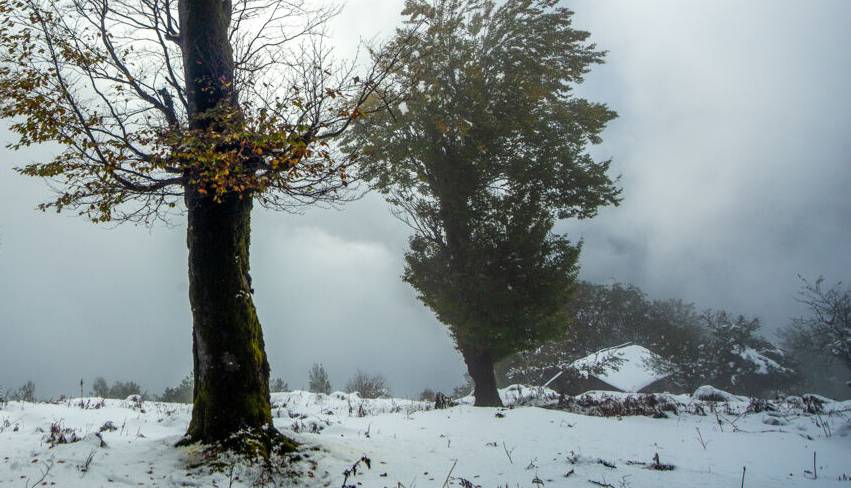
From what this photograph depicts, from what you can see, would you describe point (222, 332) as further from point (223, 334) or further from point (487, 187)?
point (487, 187)

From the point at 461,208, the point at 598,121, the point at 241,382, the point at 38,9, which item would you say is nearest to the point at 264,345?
the point at 241,382

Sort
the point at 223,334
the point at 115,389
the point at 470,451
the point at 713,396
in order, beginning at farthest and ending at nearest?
the point at 115,389, the point at 713,396, the point at 470,451, the point at 223,334

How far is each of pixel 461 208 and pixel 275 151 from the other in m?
9.15

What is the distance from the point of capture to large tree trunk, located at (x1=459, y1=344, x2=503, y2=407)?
13.1 metres

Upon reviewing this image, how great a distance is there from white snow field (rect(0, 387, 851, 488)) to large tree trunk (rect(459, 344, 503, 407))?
3.77 meters

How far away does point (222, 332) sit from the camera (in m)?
5.23

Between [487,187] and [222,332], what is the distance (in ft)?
33.7

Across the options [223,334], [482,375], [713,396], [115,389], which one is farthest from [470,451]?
[115,389]

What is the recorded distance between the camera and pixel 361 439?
6.24 meters

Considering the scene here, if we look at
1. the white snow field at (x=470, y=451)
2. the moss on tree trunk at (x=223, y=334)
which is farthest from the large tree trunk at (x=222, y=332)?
the white snow field at (x=470, y=451)

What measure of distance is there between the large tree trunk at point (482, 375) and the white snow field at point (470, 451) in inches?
148

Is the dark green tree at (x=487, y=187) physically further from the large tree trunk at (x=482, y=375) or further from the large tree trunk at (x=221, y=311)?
the large tree trunk at (x=221, y=311)

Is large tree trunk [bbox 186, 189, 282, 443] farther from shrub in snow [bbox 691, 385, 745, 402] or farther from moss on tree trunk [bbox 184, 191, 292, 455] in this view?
shrub in snow [bbox 691, 385, 745, 402]

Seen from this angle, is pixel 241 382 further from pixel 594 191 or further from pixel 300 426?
pixel 594 191
